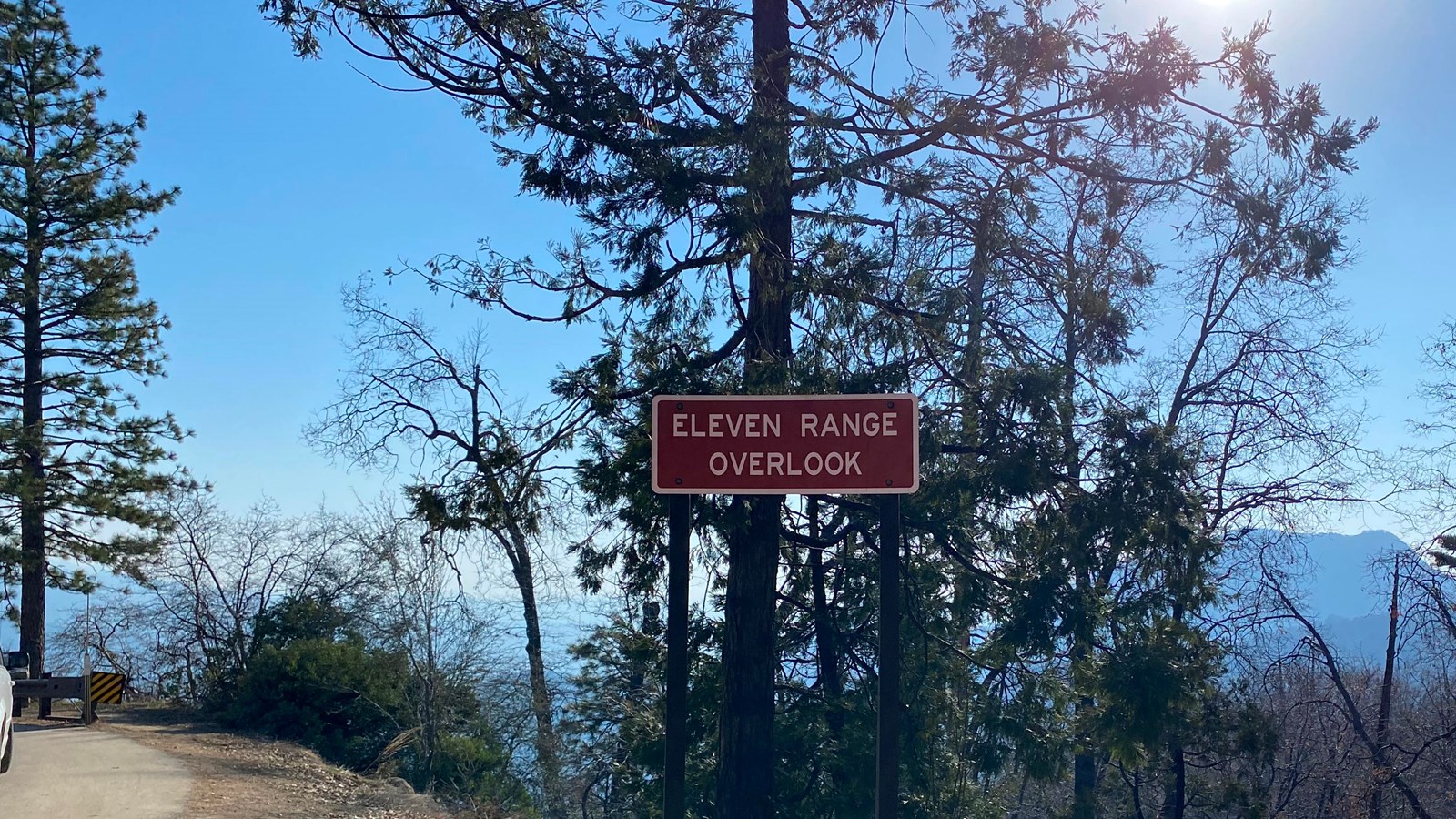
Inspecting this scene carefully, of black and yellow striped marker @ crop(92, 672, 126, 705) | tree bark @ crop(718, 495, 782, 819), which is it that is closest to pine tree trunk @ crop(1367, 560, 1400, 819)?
tree bark @ crop(718, 495, 782, 819)

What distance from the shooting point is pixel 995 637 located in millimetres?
9102

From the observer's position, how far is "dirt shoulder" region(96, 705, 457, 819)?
33.4ft

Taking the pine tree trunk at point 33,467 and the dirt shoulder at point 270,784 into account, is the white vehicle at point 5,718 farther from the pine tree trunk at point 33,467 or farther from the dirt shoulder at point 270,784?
the pine tree trunk at point 33,467

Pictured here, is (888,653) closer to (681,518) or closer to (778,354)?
(681,518)

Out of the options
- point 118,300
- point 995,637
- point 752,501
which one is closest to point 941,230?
point 752,501

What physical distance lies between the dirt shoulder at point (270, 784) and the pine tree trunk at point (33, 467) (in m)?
8.03

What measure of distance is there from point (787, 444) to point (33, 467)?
23203 millimetres

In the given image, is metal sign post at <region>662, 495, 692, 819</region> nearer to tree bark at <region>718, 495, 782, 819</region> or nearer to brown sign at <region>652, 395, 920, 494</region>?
brown sign at <region>652, 395, 920, 494</region>

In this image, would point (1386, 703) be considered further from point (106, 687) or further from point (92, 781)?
point (106, 687)

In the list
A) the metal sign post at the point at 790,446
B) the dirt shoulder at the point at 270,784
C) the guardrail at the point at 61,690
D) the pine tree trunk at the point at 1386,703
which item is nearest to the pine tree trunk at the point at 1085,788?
the pine tree trunk at the point at 1386,703

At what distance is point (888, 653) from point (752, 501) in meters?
3.67

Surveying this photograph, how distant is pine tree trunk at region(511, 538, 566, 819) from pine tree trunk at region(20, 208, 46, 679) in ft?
32.9

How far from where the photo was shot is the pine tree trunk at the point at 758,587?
26.7 feet

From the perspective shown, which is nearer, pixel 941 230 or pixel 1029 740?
pixel 941 230
